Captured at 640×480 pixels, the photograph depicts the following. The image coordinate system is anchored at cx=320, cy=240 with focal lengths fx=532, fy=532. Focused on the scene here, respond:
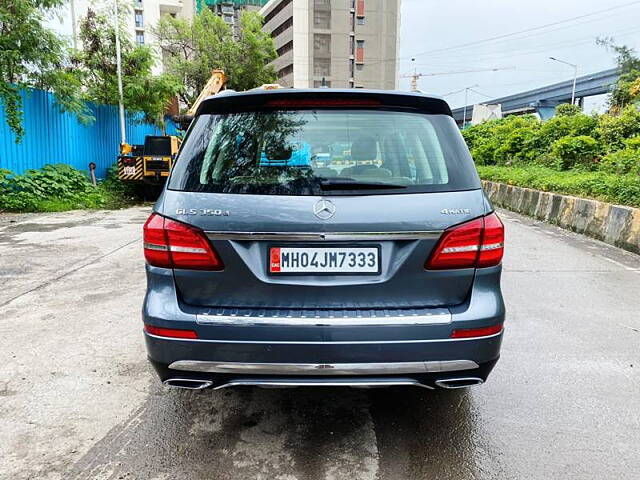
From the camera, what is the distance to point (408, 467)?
2.54 m

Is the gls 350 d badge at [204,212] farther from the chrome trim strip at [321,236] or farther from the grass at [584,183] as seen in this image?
the grass at [584,183]

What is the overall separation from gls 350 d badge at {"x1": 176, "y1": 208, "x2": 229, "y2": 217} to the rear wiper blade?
0.46 meters

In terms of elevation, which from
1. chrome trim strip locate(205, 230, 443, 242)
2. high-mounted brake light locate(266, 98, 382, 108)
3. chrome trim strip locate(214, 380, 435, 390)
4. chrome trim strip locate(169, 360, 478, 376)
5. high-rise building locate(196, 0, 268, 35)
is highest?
high-rise building locate(196, 0, 268, 35)

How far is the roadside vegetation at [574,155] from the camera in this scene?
370 inches

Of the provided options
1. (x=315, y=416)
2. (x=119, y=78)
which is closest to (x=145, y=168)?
(x=119, y=78)

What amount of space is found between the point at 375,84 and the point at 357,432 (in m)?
76.0

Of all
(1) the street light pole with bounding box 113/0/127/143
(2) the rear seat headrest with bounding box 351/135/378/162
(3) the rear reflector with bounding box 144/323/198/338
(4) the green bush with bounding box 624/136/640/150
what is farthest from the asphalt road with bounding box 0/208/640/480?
(1) the street light pole with bounding box 113/0/127/143

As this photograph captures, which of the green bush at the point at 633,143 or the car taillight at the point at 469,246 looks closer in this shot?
the car taillight at the point at 469,246

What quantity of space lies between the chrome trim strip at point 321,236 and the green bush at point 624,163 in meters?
8.67

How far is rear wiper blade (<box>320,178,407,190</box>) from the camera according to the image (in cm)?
241

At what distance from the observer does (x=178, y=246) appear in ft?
7.84

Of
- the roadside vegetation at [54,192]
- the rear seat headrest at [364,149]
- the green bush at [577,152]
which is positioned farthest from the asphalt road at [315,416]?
the green bush at [577,152]

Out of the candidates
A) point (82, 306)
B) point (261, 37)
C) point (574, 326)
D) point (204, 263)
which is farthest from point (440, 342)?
point (261, 37)

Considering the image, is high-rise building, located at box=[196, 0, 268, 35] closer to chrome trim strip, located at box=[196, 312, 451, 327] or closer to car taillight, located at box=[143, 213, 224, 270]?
car taillight, located at box=[143, 213, 224, 270]
